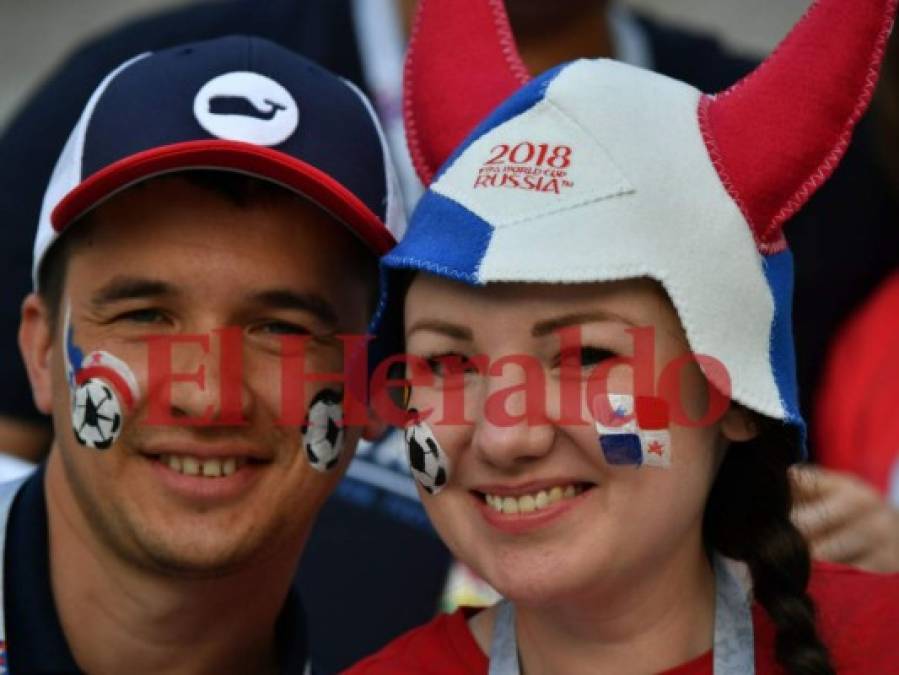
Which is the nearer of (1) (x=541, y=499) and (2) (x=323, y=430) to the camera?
(1) (x=541, y=499)

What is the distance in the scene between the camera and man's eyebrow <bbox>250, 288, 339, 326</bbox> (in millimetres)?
2707

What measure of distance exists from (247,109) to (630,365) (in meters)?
0.79

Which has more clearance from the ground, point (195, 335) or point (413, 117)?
point (413, 117)

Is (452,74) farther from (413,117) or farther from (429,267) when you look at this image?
(429,267)

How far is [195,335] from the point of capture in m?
2.67

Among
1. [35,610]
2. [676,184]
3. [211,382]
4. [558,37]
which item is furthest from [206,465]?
[558,37]

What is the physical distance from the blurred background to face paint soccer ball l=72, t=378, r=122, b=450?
3614 mm

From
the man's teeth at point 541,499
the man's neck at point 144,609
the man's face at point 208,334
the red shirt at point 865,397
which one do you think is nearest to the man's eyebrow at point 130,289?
the man's face at point 208,334

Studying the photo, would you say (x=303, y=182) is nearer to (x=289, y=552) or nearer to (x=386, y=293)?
(x=386, y=293)

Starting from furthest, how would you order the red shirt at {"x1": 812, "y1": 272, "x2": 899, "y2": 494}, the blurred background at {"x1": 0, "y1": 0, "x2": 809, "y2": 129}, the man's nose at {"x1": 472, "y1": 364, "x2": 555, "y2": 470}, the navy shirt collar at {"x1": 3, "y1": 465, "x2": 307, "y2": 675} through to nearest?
the blurred background at {"x1": 0, "y1": 0, "x2": 809, "y2": 129} → the red shirt at {"x1": 812, "y1": 272, "x2": 899, "y2": 494} → the navy shirt collar at {"x1": 3, "y1": 465, "x2": 307, "y2": 675} → the man's nose at {"x1": 472, "y1": 364, "x2": 555, "y2": 470}

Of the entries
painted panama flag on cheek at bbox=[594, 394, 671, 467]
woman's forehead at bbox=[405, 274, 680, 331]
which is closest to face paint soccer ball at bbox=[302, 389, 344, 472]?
woman's forehead at bbox=[405, 274, 680, 331]

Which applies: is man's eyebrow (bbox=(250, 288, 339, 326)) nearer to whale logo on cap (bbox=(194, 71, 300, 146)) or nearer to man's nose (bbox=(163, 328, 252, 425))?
man's nose (bbox=(163, 328, 252, 425))

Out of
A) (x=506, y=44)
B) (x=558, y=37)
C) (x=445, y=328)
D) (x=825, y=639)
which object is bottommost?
(x=825, y=639)

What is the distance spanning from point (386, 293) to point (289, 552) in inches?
21.9
